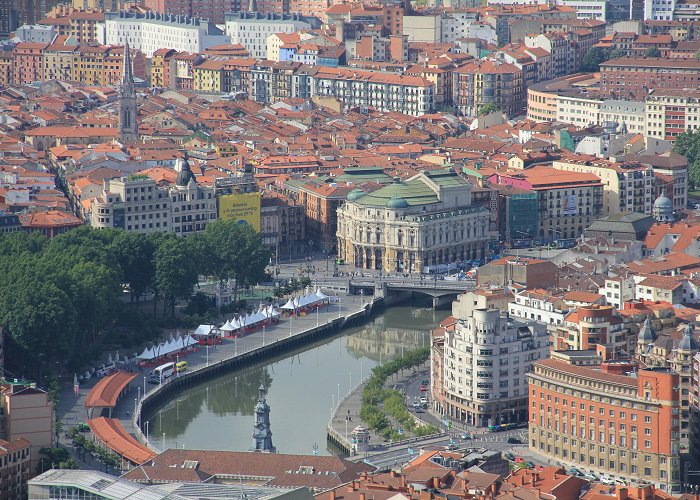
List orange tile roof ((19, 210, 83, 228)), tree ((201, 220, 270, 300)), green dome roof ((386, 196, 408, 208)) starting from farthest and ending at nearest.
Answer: green dome roof ((386, 196, 408, 208))
orange tile roof ((19, 210, 83, 228))
tree ((201, 220, 270, 300))

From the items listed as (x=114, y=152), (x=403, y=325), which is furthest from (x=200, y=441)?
(x=114, y=152)

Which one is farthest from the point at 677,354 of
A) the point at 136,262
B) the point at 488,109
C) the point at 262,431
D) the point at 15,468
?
the point at 488,109

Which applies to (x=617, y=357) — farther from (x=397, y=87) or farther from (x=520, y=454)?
(x=397, y=87)

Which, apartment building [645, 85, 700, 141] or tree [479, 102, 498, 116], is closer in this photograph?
apartment building [645, 85, 700, 141]

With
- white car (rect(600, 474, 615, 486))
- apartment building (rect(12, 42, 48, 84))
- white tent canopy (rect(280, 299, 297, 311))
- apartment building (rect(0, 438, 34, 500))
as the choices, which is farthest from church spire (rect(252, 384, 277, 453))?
apartment building (rect(12, 42, 48, 84))

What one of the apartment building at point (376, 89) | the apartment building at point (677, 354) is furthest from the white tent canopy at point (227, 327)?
the apartment building at point (376, 89)

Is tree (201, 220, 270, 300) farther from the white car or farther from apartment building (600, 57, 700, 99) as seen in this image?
apartment building (600, 57, 700, 99)

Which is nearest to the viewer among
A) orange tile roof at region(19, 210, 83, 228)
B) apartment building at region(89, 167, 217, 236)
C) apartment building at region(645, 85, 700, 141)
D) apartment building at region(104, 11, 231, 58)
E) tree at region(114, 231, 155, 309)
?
tree at region(114, 231, 155, 309)

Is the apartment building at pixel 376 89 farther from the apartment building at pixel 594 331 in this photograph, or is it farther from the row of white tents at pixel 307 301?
the apartment building at pixel 594 331
